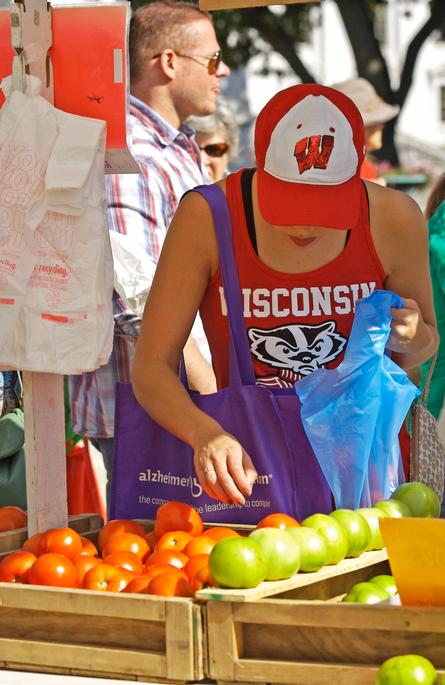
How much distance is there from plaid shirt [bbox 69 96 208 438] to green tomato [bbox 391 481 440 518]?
166 centimetres

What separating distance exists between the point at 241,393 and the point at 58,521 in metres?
0.58

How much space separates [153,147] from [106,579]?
2.43 metres

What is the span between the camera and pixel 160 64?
5004mm

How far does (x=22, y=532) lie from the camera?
10.4ft

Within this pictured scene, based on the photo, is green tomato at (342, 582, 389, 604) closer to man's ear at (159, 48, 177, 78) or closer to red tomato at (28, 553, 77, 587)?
red tomato at (28, 553, 77, 587)

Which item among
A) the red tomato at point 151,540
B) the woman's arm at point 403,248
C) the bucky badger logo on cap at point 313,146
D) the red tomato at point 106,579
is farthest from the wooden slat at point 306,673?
the bucky badger logo on cap at point 313,146

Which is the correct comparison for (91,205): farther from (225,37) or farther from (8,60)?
(225,37)

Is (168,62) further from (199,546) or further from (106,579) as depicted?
(106,579)

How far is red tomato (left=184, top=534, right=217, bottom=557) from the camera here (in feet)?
8.91

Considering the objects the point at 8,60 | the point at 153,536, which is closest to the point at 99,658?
the point at 153,536

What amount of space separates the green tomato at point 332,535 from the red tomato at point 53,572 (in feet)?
1.69

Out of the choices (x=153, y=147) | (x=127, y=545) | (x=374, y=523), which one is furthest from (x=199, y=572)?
(x=153, y=147)

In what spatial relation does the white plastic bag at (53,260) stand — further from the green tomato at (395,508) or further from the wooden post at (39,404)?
the green tomato at (395,508)

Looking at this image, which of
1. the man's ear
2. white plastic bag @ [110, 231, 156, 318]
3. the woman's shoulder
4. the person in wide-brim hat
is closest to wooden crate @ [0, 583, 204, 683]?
the woman's shoulder
